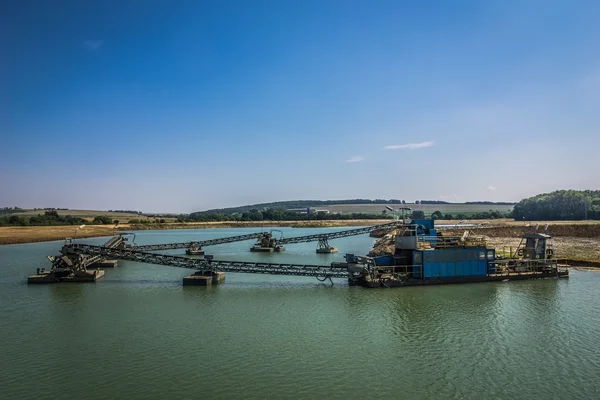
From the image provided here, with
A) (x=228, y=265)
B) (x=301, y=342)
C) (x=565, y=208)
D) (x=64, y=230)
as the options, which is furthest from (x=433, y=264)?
(x=565, y=208)

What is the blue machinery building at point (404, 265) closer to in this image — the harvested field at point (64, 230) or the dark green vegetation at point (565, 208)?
the harvested field at point (64, 230)

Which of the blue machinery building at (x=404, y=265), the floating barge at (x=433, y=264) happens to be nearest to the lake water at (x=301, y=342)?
the floating barge at (x=433, y=264)

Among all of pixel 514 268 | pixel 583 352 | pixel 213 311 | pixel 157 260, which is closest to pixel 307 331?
pixel 213 311

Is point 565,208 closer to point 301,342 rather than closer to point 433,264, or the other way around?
point 433,264

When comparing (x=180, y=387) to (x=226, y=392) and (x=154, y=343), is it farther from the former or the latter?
(x=154, y=343)

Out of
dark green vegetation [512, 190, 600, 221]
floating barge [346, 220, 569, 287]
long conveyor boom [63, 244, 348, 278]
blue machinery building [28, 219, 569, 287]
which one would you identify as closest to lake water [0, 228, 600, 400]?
floating barge [346, 220, 569, 287]

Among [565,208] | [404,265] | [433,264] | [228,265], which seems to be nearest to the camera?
[433,264]
